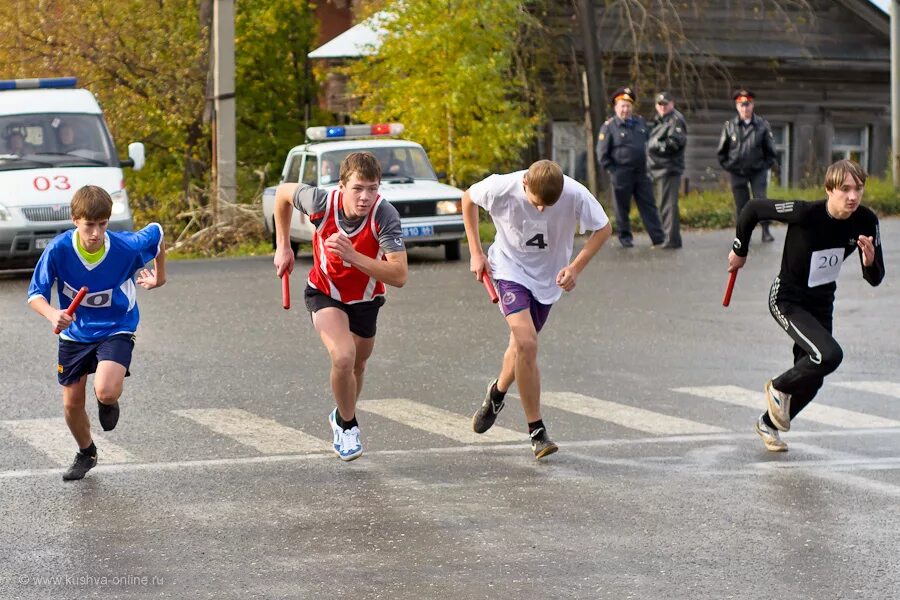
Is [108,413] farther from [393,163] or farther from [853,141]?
[853,141]

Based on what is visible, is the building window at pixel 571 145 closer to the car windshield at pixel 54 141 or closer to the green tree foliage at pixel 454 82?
the green tree foliage at pixel 454 82

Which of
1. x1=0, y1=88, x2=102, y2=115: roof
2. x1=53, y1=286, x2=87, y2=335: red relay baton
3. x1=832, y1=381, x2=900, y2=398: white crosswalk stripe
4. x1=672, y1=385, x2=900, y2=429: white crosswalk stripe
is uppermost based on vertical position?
x1=0, y1=88, x2=102, y2=115: roof

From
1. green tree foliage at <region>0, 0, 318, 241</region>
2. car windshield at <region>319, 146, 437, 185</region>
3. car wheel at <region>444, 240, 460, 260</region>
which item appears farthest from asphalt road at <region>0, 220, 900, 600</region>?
green tree foliage at <region>0, 0, 318, 241</region>

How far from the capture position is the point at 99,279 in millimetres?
7871

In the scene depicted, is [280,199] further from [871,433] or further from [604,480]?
[871,433]

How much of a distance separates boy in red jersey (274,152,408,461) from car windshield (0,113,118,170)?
11.9 meters

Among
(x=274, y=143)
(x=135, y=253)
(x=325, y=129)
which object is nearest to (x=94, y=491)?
(x=135, y=253)

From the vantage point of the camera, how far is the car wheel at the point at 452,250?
2056 cm

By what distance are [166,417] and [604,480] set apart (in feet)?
10.4

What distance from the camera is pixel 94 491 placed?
7691 mm

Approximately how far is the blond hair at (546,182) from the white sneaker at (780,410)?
5.31 feet

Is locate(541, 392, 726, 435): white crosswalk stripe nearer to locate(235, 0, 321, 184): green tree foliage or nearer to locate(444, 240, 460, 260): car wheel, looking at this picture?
locate(444, 240, 460, 260): car wheel

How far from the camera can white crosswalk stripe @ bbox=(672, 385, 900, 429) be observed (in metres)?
9.62

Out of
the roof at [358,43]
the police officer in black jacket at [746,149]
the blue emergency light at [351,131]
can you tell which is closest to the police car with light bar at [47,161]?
the blue emergency light at [351,131]
